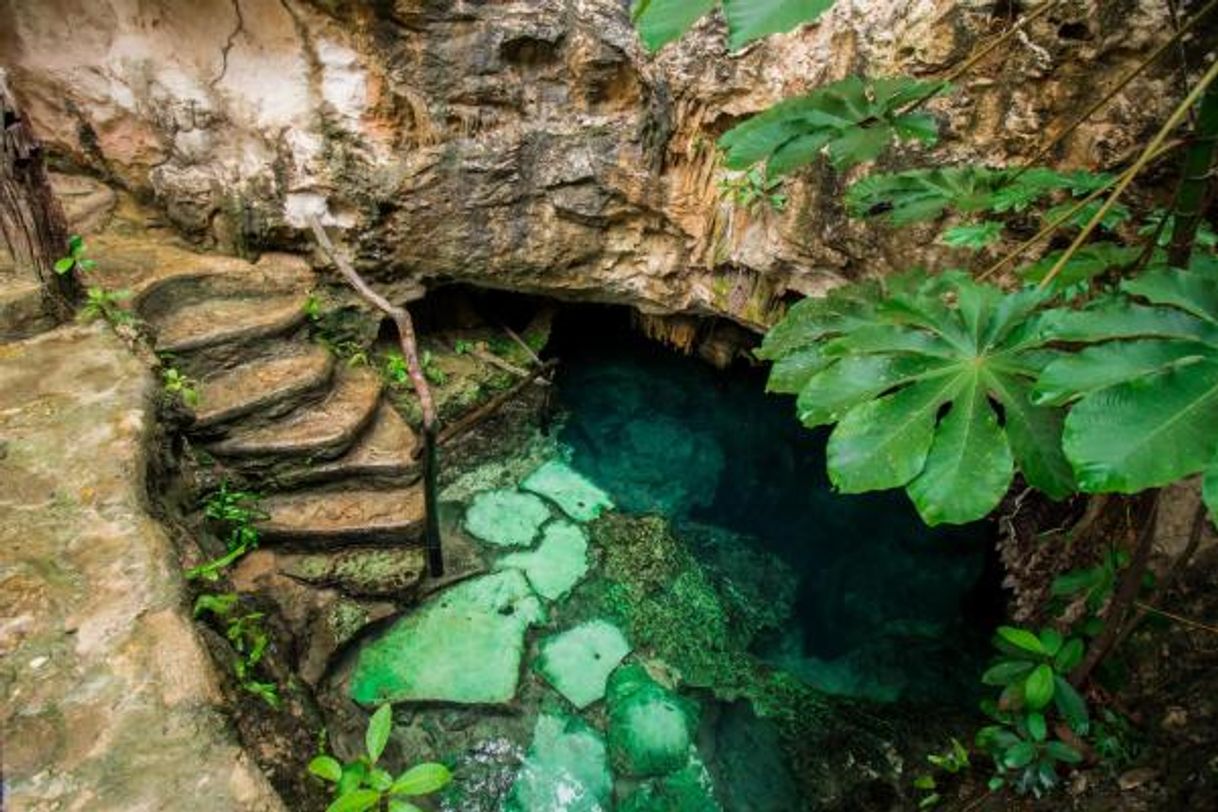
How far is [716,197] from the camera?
17.6 feet

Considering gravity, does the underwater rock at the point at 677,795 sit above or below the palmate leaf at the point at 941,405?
below

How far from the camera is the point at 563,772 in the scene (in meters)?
3.95

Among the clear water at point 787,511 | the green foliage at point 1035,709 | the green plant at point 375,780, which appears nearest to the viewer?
the green plant at point 375,780

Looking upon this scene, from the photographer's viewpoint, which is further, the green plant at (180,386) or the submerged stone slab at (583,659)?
the submerged stone slab at (583,659)

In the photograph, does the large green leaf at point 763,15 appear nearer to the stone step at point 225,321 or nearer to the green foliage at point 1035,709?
the green foliage at point 1035,709

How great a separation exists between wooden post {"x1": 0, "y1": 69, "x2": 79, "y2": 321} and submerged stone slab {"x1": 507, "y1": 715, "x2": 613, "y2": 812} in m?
3.63

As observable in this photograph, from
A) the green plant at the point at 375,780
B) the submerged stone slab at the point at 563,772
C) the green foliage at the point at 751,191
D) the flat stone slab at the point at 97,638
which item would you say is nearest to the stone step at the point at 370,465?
the flat stone slab at the point at 97,638

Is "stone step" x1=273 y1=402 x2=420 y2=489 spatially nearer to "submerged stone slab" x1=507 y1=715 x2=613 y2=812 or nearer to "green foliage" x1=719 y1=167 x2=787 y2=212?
"submerged stone slab" x1=507 y1=715 x2=613 y2=812

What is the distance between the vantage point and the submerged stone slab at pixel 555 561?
16.6 ft

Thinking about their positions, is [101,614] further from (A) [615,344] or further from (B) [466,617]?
(A) [615,344]

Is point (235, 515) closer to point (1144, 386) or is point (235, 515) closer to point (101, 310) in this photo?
point (101, 310)

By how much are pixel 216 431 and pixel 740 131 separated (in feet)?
13.0

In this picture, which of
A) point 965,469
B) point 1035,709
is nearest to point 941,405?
point 965,469

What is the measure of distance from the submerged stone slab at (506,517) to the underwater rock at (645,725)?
4.51 feet
